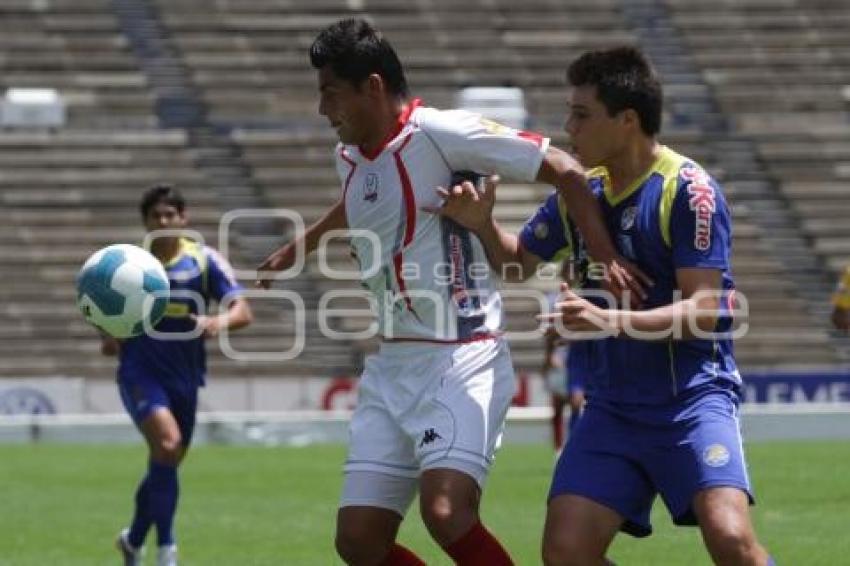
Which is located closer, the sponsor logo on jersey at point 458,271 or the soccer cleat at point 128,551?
the sponsor logo on jersey at point 458,271

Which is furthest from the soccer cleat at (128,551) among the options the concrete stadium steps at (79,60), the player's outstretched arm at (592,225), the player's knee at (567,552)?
the concrete stadium steps at (79,60)

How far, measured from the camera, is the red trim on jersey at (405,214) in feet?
24.3

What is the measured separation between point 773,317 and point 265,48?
10578 mm

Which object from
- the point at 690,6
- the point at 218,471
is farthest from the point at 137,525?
the point at 690,6

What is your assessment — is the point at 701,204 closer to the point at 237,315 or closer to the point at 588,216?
the point at 588,216

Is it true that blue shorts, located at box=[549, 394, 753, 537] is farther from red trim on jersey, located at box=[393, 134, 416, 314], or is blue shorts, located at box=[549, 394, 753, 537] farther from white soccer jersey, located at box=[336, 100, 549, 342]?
red trim on jersey, located at box=[393, 134, 416, 314]

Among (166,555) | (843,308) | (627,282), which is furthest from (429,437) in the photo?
(843,308)

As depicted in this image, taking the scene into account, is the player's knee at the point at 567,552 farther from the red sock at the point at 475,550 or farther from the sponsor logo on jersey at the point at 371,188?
the sponsor logo on jersey at the point at 371,188

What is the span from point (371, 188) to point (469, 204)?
0.47 m

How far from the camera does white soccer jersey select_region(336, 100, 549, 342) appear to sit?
7395 mm

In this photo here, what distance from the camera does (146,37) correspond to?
3622cm

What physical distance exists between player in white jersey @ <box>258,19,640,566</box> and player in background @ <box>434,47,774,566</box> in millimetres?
445

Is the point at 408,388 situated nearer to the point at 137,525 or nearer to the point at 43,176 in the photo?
the point at 137,525

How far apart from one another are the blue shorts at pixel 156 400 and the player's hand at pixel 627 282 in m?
5.53
